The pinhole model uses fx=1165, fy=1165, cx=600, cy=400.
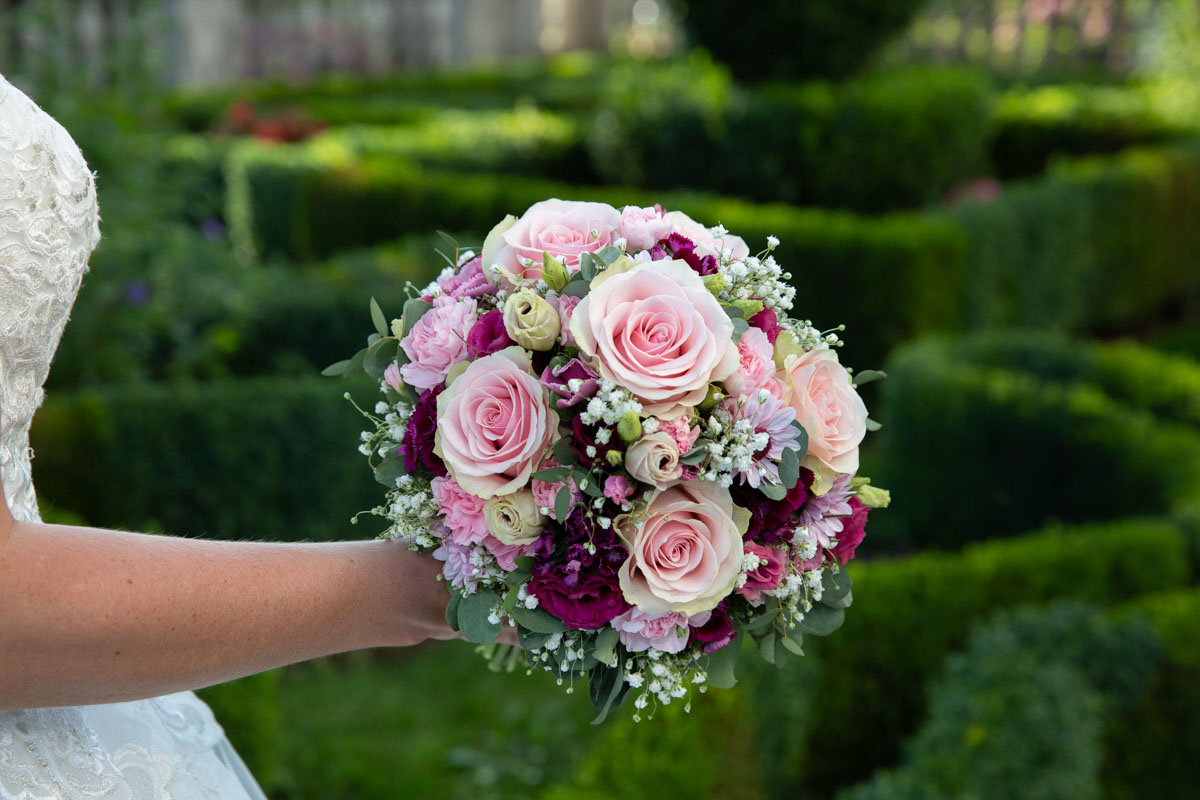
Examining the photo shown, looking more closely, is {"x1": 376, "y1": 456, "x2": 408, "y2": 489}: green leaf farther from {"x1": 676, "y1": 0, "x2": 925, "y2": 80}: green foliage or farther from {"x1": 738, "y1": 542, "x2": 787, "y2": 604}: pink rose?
{"x1": 676, "y1": 0, "x2": 925, "y2": 80}: green foliage

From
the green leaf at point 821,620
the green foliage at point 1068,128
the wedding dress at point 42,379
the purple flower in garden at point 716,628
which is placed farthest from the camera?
the green foliage at point 1068,128

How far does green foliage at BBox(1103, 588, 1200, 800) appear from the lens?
3.10m

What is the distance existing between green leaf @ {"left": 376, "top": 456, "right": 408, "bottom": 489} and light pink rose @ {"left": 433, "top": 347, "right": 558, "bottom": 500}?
0.16 metres

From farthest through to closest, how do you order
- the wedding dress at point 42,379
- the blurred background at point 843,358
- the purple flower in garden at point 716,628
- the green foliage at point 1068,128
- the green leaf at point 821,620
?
the green foliage at point 1068,128 < the blurred background at point 843,358 < the green leaf at point 821,620 < the purple flower in garden at point 716,628 < the wedding dress at point 42,379

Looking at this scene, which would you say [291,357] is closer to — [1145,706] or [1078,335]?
[1145,706]

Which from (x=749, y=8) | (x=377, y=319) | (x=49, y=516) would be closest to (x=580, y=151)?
(x=749, y=8)

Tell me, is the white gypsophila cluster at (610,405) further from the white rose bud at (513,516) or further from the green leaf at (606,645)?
the green leaf at (606,645)

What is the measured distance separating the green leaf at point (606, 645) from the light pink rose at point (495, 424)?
21 centimetres

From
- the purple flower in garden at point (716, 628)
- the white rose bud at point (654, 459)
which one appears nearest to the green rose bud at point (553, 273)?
the white rose bud at point (654, 459)

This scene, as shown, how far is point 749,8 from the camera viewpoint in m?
8.45

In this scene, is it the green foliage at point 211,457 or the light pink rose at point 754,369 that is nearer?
the light pink rose at point 754,369

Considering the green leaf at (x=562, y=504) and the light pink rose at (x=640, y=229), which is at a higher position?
the light pink rose at (x=640, y=229)

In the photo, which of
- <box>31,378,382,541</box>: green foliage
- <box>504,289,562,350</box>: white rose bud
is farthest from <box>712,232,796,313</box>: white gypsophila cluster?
<box>31,378,382,541</box>: green foliage

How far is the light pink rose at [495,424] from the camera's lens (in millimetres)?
1282
